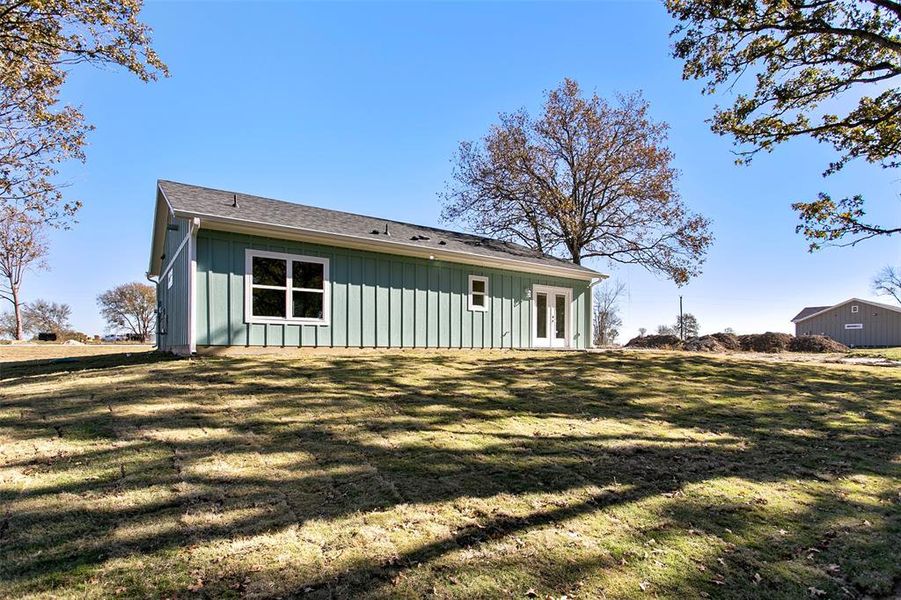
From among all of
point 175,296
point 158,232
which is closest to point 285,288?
point 175,296

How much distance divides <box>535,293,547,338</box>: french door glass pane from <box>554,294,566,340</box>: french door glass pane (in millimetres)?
513

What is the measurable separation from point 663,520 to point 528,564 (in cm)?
129

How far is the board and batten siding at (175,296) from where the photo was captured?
379 inches

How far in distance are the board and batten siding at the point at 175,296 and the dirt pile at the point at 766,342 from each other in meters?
24.4

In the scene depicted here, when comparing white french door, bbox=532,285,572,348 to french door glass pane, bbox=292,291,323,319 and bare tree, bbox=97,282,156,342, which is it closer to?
french door glass pane, bbox=292,291,323,319

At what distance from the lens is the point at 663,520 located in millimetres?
3309

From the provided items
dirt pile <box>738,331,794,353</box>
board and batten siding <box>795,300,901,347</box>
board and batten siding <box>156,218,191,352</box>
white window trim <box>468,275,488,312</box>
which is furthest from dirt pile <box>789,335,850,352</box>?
board and batten siding <box>156,218,191,352</box>

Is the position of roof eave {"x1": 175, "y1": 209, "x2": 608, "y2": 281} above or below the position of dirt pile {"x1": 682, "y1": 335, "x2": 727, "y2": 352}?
above

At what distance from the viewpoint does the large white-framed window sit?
9.55 meters

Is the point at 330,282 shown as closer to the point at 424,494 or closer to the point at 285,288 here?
the point at 285,288

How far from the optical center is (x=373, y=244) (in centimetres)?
1102

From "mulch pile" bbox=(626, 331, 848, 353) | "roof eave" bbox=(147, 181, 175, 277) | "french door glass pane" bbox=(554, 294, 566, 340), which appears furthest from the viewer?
"mulch pile" bbox=(626, 331, 848, 353)

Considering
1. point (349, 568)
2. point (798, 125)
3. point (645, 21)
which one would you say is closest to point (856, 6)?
point (798, 125)

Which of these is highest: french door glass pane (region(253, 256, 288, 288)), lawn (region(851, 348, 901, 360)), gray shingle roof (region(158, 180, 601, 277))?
gray shingle roof (region(158, 180, 601, 277))
